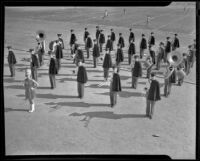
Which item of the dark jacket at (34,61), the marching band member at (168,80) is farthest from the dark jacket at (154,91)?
the dark jacket at (34,61)

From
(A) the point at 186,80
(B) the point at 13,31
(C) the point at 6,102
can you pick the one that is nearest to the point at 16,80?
(C) the point at 6,102

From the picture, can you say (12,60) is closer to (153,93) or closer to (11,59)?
(11,59)

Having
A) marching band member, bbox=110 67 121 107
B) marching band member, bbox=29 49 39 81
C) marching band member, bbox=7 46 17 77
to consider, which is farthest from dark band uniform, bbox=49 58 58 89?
marching band member, bbox=110 67 121 107

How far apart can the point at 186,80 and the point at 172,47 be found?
1.95 metres

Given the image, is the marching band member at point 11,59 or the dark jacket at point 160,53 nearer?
the marching band member at point 11,59

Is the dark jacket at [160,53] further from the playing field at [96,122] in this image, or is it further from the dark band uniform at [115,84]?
the dark band uniform at [115,84]

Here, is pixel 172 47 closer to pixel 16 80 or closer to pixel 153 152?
pixel 153 152

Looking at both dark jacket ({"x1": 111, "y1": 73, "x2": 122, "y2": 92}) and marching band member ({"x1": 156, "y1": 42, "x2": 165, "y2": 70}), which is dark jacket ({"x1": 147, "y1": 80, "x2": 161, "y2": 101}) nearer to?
dark jacket ({"x1": 111, "y1": 73, "x2": 122, "y2": 92})

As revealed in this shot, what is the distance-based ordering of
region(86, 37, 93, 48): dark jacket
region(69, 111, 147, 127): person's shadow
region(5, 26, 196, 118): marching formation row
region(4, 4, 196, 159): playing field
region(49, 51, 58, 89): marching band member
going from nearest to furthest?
region(4, 4, 196, 159): playing field → region(69, 111, 147, 127): person's shadow → region(5, 26, 196, 118): marching formation row → region(49, 51, 58, 89): marching band member → region(86, 37, 93, 48): dark jacket

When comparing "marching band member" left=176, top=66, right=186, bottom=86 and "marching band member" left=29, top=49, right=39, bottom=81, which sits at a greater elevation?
"marching band member" left=29, top=49, right=39, bottom=81

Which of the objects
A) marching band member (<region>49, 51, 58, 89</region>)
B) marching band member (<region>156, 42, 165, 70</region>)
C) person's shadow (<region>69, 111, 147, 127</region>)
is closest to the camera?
person's shadow (<region>69, 111, 147, 127</region>)

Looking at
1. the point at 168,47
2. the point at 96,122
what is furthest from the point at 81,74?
the point at 168,47

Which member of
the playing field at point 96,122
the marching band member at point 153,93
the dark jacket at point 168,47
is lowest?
the playing field at point 96,122

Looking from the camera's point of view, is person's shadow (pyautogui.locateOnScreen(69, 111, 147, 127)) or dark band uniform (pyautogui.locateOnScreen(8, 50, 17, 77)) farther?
dark band uniform (pyautogui.locateOnScreen(8, 50, 17, 77))
